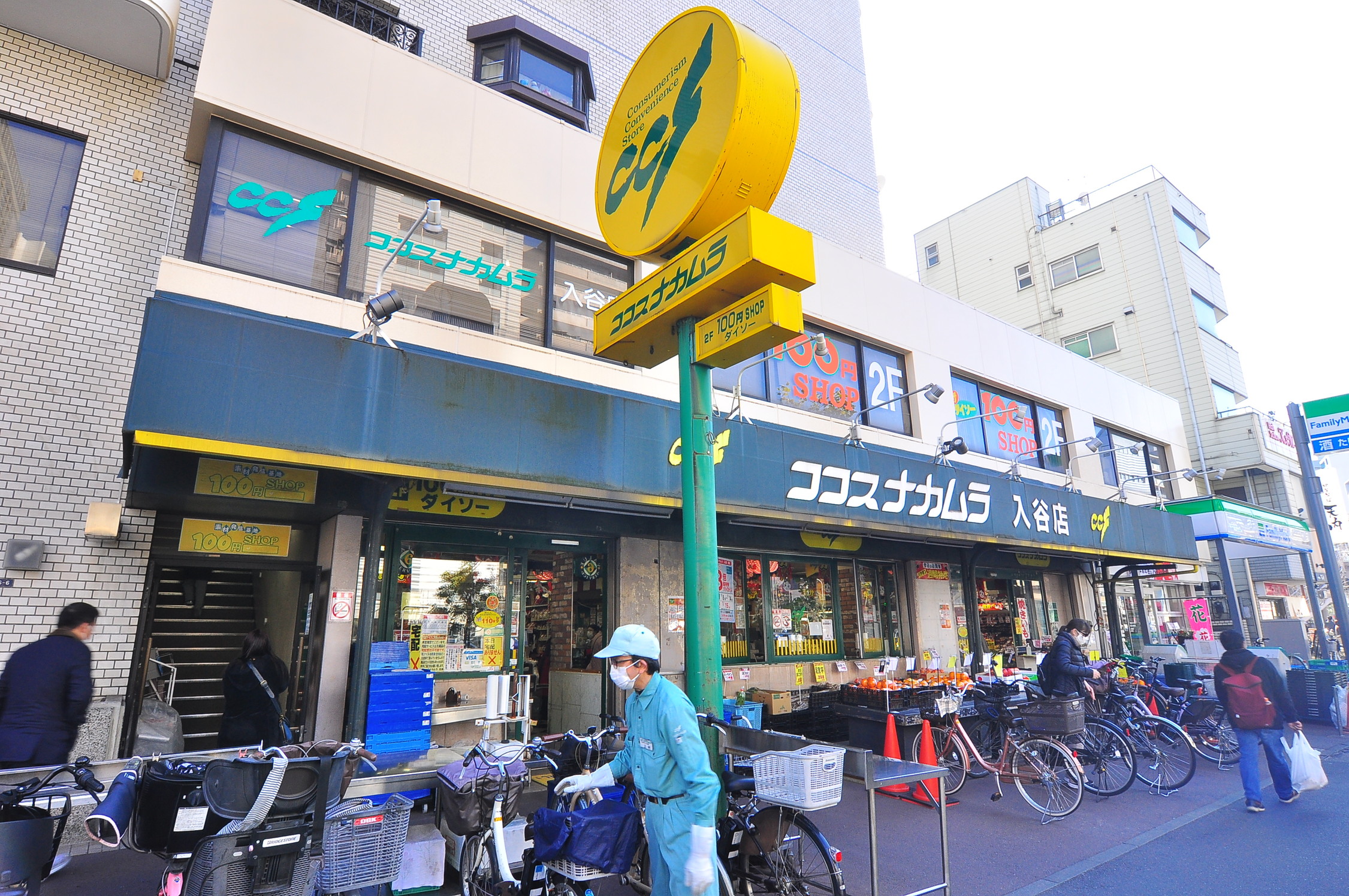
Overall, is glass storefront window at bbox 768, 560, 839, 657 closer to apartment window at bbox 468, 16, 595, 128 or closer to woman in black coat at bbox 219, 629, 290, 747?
woman in black coat at bbox 219, 629, 290, 747

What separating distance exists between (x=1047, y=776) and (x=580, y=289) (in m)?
8.28

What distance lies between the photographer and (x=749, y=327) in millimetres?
5406

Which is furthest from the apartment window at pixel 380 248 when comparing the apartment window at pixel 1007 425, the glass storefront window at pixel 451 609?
the apartment window at pixel 1007 425

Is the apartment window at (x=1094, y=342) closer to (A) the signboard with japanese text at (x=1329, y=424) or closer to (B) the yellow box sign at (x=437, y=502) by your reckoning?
(A) the signboard with japanese text at (x=1329, y=424)

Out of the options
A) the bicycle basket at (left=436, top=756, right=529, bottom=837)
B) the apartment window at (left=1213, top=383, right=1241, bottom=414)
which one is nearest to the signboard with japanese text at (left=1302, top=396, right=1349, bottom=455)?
the apartment window at (left=1213, top=383, right=1241, bottom=414)

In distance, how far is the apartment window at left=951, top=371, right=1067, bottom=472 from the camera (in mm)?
15484

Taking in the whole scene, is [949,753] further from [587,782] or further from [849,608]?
[587,782]

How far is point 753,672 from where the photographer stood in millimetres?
11602

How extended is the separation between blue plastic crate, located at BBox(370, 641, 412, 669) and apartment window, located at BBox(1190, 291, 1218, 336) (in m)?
30.1

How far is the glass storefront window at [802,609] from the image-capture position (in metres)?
12.4

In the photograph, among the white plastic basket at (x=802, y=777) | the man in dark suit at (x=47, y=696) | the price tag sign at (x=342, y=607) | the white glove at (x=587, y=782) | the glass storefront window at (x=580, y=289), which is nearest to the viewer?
the white plastic basket at (x=802, y=777)

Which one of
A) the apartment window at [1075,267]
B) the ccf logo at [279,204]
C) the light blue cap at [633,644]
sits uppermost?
the apartment window at [1075,267]

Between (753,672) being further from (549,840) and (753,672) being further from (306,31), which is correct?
(306,31)

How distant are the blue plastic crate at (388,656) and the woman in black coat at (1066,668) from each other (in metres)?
7.38
